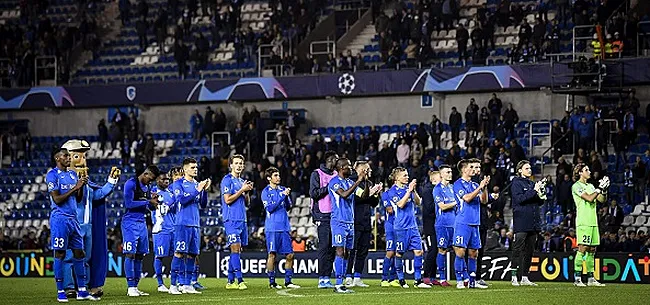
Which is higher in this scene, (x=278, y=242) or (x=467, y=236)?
(x=467, y=236)

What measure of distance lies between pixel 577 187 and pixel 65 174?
31.8 feet

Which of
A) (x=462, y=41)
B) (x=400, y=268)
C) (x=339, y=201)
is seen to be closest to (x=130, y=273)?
(x=339, y=201)

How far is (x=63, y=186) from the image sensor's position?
62.5 feet

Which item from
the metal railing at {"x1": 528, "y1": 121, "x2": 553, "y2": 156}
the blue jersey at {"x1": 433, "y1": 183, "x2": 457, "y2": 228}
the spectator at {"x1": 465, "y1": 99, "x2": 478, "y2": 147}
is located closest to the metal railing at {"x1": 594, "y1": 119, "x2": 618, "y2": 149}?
the metal railing at {"x1": 528, "y1": 121, "x2": 553, "y2": 156}

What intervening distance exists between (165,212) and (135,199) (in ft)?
4.70

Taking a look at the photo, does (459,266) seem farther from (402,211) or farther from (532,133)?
(532,133)

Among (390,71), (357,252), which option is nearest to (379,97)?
(390,71)

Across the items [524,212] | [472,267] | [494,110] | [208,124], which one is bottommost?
[472,267]

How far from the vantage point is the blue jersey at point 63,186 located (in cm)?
1900

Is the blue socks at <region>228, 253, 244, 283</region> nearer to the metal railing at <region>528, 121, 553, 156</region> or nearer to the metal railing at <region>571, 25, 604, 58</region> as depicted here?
the metal railing at <region>528, 121, 553, 156</region>

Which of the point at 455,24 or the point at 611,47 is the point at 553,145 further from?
the point at 455,24

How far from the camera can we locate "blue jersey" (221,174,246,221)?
23.0 metres

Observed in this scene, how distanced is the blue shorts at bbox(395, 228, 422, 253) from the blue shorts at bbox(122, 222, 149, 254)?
201 inches

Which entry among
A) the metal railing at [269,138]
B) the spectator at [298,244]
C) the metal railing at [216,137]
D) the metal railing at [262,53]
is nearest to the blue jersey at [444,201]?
the spectator at [298,244]
